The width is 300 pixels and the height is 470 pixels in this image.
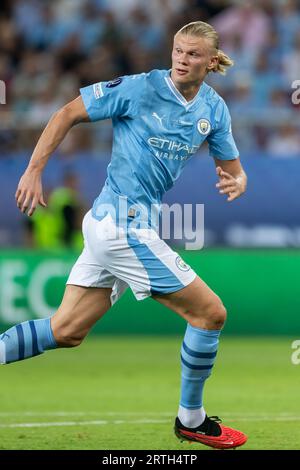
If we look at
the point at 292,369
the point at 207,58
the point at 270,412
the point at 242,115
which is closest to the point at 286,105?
the point at 242,115

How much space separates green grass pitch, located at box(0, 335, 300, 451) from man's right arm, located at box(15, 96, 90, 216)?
1527 mm

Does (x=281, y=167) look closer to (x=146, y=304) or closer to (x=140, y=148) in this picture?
(x=146, y=304)

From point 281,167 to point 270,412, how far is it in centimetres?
663

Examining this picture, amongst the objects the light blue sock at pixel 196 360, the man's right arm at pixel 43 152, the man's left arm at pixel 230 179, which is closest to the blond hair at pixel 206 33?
the man's left arm at pixel 230 179

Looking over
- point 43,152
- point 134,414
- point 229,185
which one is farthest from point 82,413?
point 43,152

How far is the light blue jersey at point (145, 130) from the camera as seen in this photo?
23.1ft

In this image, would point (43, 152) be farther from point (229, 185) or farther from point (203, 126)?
point (229, 185)

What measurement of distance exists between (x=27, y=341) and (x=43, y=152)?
116 centimetres

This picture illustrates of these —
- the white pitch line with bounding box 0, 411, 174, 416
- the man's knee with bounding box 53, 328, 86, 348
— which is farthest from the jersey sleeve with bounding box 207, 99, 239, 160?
the white pitch line with bounding box 0, 411, 174, 416

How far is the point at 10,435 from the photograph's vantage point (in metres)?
7.62

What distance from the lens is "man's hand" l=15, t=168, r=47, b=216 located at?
22.1ft
